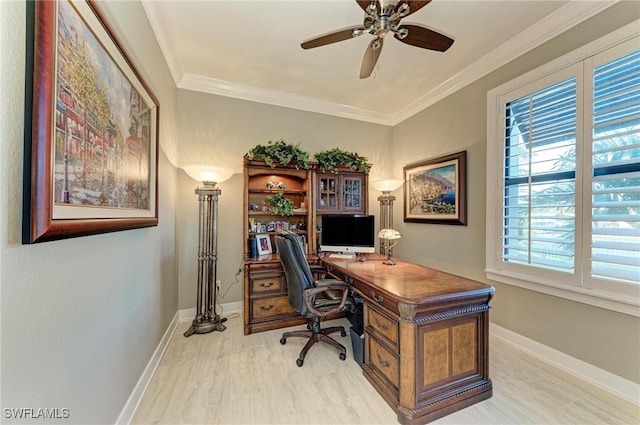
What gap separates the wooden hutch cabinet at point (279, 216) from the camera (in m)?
2.63

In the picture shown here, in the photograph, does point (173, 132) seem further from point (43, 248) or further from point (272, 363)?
point (272, 363)

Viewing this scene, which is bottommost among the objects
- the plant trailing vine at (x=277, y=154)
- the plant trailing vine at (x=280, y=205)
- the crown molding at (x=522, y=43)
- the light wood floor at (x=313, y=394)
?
the light wood floor at (x=313, y=394)

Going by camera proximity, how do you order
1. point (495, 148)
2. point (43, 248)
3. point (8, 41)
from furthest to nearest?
point (495, 148) < point (43, 248) < point (8, 41)

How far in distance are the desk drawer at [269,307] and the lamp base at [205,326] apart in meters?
0.43

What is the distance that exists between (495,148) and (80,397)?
11.7 ft

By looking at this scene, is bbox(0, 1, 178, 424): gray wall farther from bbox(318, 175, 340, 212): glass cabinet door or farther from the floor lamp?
bbox(318, 175, 340, 212): glass cabinet door

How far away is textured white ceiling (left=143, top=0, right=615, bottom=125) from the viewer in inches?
75.7

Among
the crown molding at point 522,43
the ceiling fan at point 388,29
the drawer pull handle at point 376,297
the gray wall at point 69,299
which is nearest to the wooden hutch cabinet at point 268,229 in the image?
the gray wall at point 69,299

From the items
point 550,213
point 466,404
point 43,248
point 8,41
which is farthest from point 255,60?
point 466,404

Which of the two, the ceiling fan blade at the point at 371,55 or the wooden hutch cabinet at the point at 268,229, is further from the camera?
the wooden hutch cabinet at the point at 268,229

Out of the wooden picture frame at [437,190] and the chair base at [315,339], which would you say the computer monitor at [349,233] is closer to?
the chair base at [315,339]

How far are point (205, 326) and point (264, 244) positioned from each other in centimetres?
109

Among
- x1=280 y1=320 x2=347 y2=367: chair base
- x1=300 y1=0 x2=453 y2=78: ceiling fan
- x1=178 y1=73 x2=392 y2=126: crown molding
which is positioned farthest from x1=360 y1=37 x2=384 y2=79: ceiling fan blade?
x1=280 y1=320 x2=347 y2=367: chair base

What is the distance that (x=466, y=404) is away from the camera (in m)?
1.58
